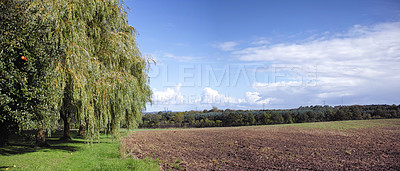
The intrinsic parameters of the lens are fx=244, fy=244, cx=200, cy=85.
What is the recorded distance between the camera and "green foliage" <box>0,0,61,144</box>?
8.98 m

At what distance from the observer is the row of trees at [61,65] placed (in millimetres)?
9242

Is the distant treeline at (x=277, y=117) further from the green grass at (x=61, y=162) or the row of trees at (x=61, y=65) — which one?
the green grass at (x=61, y=162)

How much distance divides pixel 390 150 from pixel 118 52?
1878 cm

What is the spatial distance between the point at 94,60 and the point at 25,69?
12.8 ft

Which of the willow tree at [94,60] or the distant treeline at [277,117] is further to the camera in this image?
the distant treeline at [277,117]

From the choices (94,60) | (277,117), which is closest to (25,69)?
(94,60)

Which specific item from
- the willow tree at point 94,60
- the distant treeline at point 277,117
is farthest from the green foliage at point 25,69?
the distant treeline at point 277,117

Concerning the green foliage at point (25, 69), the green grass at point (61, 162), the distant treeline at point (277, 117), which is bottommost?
the distant treeline at point (277, 117)

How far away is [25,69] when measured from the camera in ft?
31.3

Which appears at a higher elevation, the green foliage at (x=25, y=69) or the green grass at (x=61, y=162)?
the green foliage at (x=25, y=69)

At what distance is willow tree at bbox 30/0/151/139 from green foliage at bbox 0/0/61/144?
481 mm

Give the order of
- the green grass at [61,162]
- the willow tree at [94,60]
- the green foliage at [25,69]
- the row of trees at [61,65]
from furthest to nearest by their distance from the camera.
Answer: the willow tree at [94,60] → the green grass at [61,162] → the row of trees at [61,65] → the green foliage at [25,69]

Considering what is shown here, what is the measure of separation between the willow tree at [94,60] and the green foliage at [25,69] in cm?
48

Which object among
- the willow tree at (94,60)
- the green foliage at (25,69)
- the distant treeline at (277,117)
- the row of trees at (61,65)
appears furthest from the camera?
the distant treeline at (277,117)
